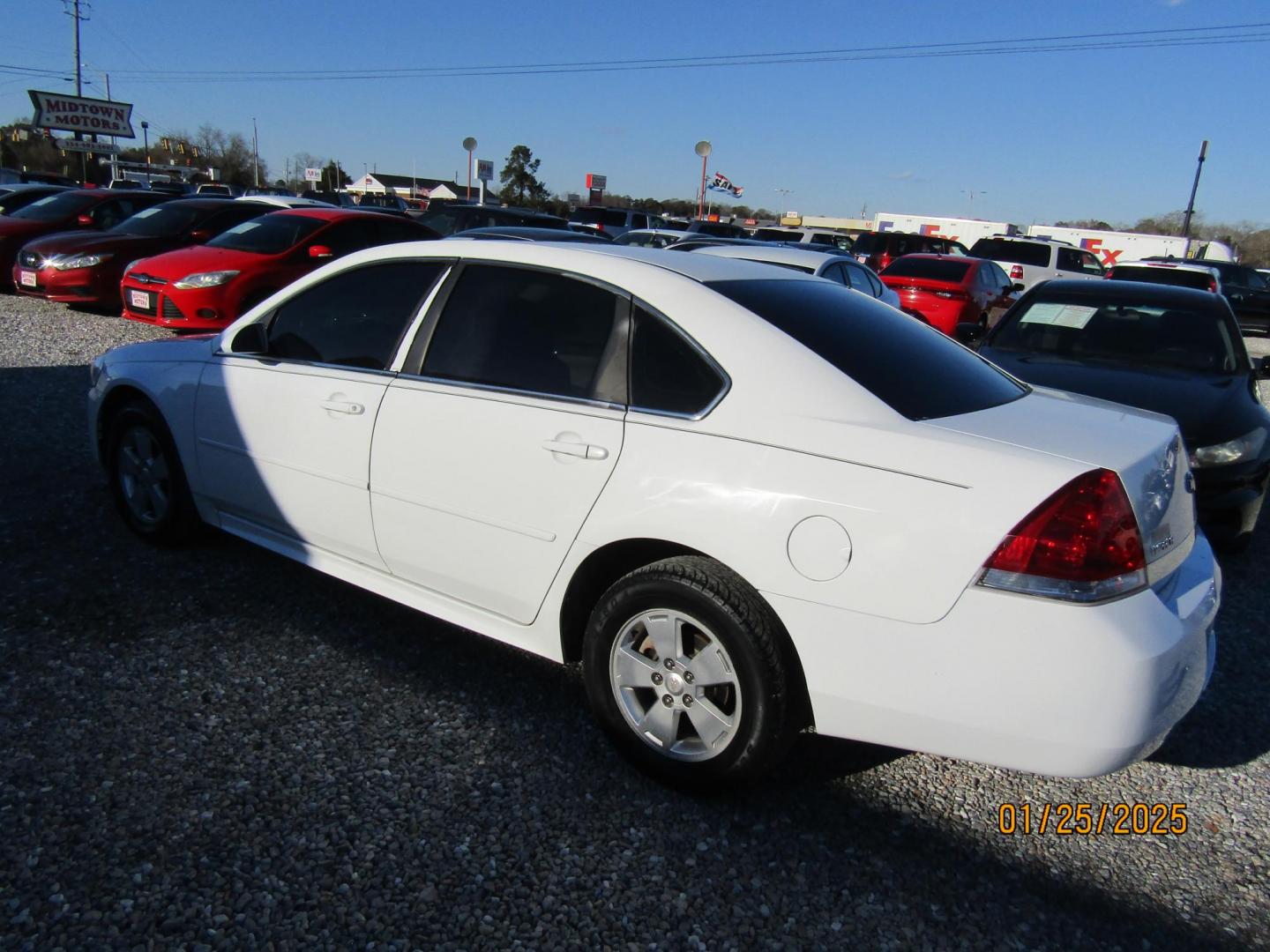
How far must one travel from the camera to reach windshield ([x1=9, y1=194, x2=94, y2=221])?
44.3 ft

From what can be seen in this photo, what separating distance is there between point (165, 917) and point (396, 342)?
78.1 inches

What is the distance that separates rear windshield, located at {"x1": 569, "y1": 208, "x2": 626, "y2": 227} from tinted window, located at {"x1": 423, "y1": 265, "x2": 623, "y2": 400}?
23122 millimetres

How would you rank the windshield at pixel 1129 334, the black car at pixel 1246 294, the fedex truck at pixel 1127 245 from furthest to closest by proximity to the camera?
the fedex truck at pixel 1127 245 < the black car at pixel 1246 294 < the windshield at pixel 1129 334

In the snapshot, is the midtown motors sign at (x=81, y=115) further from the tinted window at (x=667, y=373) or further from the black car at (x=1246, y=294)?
the tinted window at (x=667, y=373)

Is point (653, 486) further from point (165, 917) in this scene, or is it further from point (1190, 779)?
point (1190, 779)

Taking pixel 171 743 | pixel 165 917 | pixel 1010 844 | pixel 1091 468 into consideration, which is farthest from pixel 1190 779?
pixel 171 743

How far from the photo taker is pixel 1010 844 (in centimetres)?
263

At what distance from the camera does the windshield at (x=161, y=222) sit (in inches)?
471

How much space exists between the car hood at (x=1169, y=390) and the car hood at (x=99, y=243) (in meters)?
10.5

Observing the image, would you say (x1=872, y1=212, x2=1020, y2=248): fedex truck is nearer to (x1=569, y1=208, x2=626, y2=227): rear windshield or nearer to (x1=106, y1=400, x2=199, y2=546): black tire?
(x1=569, y1=208, x2=626, y2=227): rear windshield

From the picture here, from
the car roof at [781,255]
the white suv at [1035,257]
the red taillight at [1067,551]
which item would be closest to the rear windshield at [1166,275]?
the white suv at [1035,257]

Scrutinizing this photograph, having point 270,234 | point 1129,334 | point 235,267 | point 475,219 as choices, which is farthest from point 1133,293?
point 475,219

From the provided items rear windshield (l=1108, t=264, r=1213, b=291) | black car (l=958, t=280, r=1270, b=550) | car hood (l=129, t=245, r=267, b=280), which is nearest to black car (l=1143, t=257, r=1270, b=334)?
rear windshield (l=1108, t=264, r=1213, b=291)
